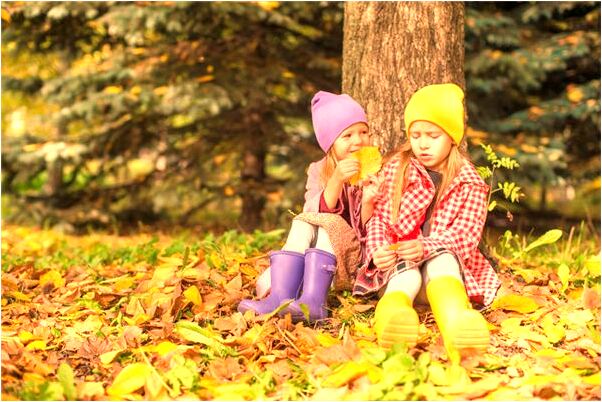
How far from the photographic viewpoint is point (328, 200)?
A: 334 centimetres

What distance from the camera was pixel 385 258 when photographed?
300 centimetres

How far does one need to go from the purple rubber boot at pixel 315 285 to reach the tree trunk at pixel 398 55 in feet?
3.49

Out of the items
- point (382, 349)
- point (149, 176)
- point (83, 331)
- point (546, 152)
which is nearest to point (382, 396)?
point (382, 349)

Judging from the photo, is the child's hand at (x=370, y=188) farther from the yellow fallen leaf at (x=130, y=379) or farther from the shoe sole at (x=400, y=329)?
the yellow fallen leaf at (x=130, y=379)

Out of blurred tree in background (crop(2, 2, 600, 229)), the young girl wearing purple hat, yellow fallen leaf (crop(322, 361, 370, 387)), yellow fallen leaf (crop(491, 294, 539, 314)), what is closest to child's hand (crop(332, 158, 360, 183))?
the young girl wearing purple hat

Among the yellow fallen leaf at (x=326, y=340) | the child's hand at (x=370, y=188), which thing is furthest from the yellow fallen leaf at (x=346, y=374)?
the child's hand at (x=370, y=188)

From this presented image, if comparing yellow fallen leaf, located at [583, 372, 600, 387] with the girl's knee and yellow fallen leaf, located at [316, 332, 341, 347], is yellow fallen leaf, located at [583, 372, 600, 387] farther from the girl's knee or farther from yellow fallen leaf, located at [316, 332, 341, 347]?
yellow fallen leaf, located at [316, 332, 341, 347]

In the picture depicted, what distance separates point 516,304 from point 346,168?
3.23 feet

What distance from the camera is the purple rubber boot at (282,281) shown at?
3.16 metres

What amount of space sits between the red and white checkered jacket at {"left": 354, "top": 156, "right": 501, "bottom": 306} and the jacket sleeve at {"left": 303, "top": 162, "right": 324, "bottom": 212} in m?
0.29

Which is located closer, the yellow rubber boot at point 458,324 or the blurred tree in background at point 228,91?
the yellow rubber boot at point 458,324

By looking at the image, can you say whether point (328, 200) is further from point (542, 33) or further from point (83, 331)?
point (542, 33)

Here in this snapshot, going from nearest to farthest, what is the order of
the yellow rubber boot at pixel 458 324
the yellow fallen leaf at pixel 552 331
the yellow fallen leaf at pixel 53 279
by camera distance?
the yellow rubber boot at pixel 458 324 < the yellow fallen leaf at pixel 552 331 < the yellow fallen leaf at pixel 53 279

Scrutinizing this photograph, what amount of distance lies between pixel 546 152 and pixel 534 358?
15.7ft
